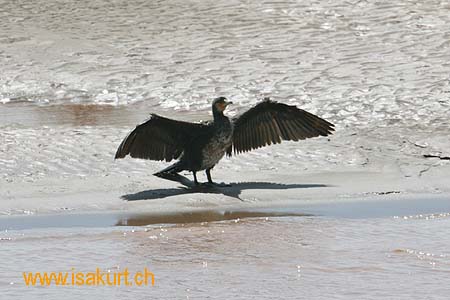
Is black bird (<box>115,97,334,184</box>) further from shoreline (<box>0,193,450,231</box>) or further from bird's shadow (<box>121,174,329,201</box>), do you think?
shoreline (<box>0,193,450,231</box>)

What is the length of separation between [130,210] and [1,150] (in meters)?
2.21

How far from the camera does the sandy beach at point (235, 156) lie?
7.16 metres

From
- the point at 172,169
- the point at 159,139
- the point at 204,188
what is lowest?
the point at 204,188

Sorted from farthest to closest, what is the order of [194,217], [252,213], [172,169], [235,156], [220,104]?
[235,156] → [172,169] → [220,104] → [252,213] → [194,217]

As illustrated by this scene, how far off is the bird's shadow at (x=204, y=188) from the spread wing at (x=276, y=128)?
0.35 m

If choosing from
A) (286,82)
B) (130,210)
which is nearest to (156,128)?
(130,210)

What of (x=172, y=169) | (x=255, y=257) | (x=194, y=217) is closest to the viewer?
(x=255, y=257)

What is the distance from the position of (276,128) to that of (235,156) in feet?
2.68

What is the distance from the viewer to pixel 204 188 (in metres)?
9.53

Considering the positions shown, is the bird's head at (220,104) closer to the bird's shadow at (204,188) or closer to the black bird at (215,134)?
the black bird at (215,134)

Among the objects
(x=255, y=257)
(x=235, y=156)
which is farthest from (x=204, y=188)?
(x=255, y=257)

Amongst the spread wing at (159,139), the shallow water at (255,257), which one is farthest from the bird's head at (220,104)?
the shallow water at (255,257)

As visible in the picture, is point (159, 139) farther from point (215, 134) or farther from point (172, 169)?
point (215, 134)

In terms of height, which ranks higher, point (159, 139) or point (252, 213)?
point (159, 139)
